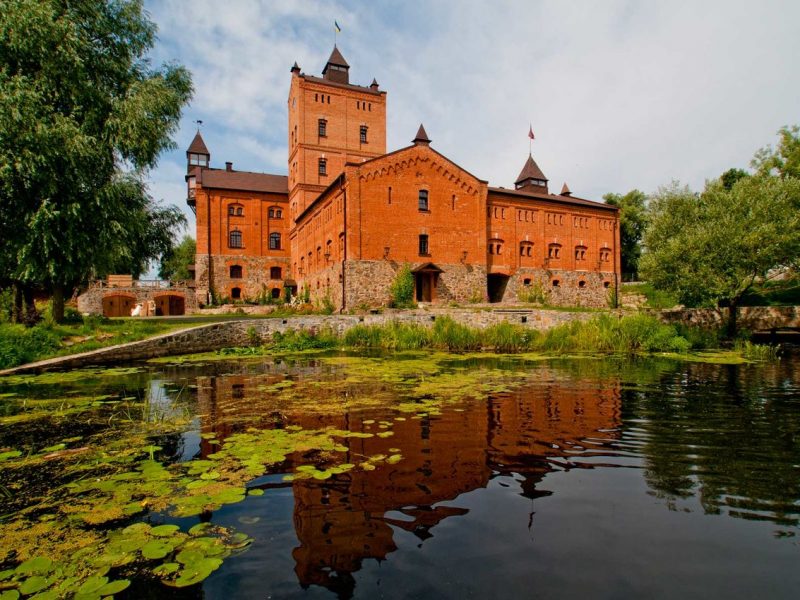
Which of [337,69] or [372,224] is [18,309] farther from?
[337,69]

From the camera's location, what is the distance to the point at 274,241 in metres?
42.3

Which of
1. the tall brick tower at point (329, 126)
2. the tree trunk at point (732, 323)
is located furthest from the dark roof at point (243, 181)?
the tree trunk at point (732, 323)

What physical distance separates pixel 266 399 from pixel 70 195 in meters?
11.8

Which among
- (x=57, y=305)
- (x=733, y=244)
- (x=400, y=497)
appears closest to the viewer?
(x=400, y=497)

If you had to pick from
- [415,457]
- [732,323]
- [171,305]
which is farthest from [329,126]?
[415,457]

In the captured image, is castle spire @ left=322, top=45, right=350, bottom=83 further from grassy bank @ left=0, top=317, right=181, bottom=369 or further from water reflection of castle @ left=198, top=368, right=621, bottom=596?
water reflection of castle @ left=198, top=368, right=621, bottom=596

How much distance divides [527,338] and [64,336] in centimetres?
1638

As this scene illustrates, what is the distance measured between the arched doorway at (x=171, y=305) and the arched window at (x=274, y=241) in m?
9.25

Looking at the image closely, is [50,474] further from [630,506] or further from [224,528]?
[630,506]

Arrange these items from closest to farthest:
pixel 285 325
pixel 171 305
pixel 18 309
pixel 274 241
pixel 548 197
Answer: pixel 18 309
pixel 285 325
pixel 548 197
pixel 171 305
pixel 274 241

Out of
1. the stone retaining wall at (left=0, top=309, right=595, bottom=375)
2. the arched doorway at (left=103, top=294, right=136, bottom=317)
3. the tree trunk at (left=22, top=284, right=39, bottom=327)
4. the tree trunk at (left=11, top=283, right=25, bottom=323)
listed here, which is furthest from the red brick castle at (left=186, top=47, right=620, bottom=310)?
the tree trunk at (left=11, top=283, right=25, bottom=323)

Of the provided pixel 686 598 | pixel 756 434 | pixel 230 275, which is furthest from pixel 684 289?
pixel 230 275

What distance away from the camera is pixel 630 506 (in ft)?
11.8

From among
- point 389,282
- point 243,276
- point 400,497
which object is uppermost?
point 243,276
